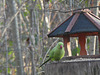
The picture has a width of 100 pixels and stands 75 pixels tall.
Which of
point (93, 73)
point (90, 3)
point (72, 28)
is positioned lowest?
point (93, 73)

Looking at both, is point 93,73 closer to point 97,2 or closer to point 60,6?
point 97,2

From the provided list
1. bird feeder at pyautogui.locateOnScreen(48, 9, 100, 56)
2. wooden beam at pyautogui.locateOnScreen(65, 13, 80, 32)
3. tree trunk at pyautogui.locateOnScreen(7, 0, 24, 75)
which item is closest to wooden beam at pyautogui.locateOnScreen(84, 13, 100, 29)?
bird feeder at pyautogui.locateOnScreen(48, 9, 100, 56)

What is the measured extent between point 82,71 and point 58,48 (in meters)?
1.52

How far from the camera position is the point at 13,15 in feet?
28.8

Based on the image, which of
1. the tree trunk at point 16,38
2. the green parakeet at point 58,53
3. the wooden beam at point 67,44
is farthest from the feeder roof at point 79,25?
the tree trunk at point 16,38

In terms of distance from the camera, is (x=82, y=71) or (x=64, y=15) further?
(x=64, y=15)

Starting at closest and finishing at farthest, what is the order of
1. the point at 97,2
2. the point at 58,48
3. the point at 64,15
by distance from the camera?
the point at 58,48 → the point at 97,2 → the point at 64,15

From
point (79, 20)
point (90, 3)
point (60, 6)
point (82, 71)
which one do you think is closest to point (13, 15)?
point (60, 6)

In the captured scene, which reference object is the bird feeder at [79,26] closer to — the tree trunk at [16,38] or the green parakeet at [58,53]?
the green parakeet at [58,53]

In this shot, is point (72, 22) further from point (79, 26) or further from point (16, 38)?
point (16, 38)

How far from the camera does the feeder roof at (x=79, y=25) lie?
3.77 metres

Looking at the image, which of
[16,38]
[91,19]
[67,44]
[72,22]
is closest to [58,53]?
[67,44]

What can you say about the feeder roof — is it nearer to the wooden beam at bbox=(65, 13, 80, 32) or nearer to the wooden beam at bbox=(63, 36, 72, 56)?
the wooden beam at bbox=(65, 13, 80, 32)

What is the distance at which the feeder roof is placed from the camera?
3.77 m
